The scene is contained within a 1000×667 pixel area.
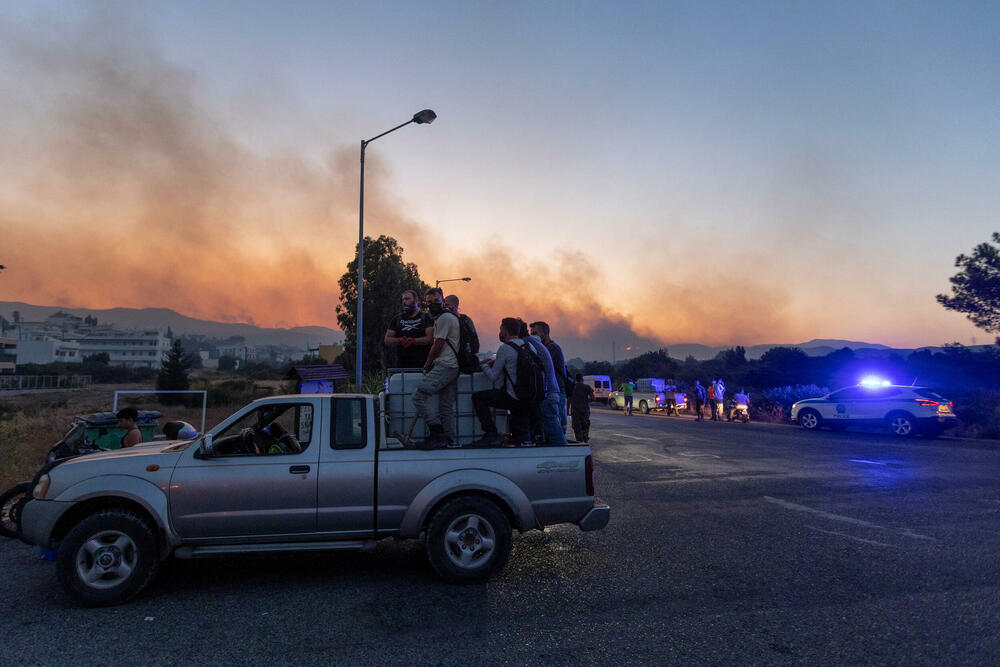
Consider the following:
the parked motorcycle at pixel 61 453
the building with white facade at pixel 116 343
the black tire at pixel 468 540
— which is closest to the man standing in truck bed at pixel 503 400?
the black tire at pixel 468 540

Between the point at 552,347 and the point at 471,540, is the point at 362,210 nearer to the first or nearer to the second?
the point at 552,347

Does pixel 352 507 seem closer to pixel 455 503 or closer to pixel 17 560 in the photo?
pixel 455 503

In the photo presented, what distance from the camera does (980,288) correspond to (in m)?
26.2

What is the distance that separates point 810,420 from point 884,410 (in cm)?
278

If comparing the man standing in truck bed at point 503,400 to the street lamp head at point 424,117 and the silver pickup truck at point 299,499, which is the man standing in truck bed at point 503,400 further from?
the street lamp head at point 424,117

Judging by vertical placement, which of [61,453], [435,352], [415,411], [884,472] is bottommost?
[884,472]

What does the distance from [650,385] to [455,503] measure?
33.3 m

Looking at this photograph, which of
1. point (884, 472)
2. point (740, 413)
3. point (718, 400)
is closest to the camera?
point (884, 472)

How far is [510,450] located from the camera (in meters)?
5.18

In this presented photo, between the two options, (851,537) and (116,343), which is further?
(116,343)

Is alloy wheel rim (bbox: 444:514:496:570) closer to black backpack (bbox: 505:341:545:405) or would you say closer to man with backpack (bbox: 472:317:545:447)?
man with backpack (bbox: 472:317:545:447)

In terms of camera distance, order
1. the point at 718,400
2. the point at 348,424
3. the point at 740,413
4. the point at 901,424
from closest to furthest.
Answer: the point at 348,424 → the point at 901,424 → the point at 740,413 → the point at 718,400

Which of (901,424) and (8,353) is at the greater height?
(8,353)

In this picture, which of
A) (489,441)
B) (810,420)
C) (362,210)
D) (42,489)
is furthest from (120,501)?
(810,420)
